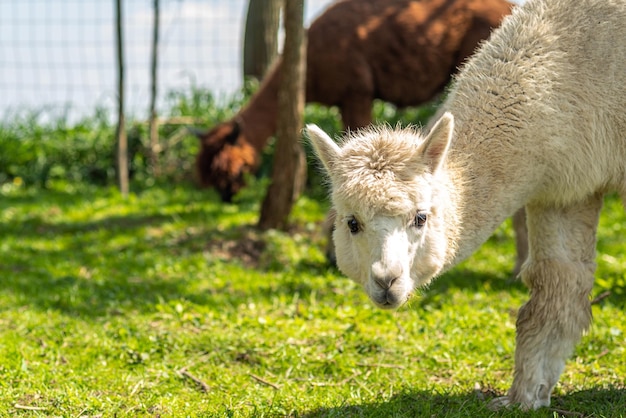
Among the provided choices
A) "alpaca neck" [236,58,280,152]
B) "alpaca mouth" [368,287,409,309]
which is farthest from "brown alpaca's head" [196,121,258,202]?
"alpaca mouth" [368,287,409,309]

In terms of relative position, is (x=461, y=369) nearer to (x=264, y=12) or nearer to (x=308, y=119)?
(x=308, y=119)

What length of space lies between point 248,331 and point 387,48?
3830 mm

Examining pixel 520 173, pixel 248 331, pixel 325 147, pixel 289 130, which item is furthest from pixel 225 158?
pixel 520 173

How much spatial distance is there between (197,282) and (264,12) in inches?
218

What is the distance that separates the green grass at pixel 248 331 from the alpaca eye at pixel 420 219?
1.07m

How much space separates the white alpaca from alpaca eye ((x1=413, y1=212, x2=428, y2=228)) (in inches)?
0.5

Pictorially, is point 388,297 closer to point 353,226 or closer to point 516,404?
point 353,226

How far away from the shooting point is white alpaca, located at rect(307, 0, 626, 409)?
3.74m

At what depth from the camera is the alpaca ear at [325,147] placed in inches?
155

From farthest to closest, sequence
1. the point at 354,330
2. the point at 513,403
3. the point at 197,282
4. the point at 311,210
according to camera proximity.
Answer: the point at 311,210
the point at 197,282
the point at 354,330
the point at 513,403

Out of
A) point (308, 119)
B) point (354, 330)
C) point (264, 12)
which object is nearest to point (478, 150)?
point (354, 330)

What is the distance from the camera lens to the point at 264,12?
11.3m

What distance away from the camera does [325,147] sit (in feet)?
13.0

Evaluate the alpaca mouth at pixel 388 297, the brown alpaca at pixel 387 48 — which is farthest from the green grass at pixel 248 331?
the brown alpaca at pixel 387 48
